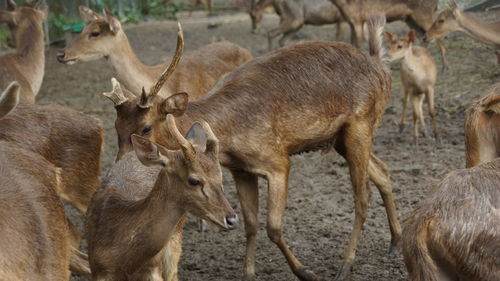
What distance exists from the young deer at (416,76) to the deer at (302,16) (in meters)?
5.10

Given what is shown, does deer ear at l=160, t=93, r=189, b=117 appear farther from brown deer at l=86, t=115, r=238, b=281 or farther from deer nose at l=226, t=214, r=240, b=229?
deer nose at l=226, t=214, r=240, b=229

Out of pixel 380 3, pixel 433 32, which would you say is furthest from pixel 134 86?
pixel 380 3

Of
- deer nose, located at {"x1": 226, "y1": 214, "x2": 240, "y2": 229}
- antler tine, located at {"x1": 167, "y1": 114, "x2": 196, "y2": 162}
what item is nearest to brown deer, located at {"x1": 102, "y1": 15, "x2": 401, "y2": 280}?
antler tine, located at {"x1": 167, "y1": 114, "x2": 196, "y2": 162}

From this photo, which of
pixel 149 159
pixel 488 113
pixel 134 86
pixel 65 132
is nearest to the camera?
pixel 149 159

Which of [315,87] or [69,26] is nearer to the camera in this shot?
[315,87]

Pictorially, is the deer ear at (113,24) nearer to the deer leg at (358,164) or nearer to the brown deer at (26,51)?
the brown deer at (26,51)

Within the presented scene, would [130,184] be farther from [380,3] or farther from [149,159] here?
[380,3]

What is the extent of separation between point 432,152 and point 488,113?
414 centimetres

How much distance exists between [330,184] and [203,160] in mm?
3937

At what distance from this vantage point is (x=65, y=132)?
6.28 metres

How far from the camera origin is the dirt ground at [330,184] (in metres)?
6.79

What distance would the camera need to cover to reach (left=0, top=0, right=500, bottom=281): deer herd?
161 inches

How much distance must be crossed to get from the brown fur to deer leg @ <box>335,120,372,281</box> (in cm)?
232

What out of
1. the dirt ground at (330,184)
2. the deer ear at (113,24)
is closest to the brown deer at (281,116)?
the dirt ground at (330,184)
